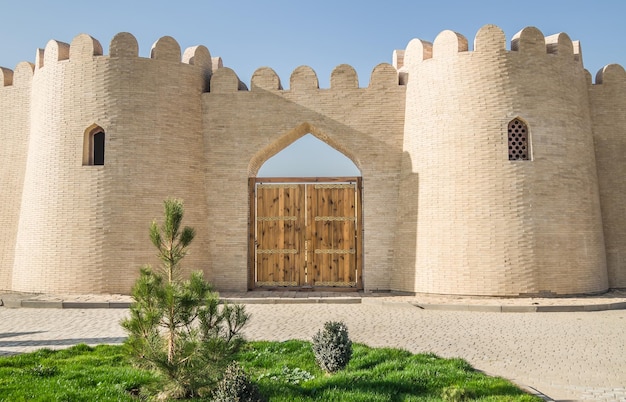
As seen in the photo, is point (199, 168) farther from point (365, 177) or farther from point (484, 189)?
point (484, 189)

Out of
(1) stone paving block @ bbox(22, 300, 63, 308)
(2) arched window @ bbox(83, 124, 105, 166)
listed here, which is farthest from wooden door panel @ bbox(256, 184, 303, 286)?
(1) stone paving block @ bbox(22, 300, 63, 308)

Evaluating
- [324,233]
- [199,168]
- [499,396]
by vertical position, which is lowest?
[499,396]

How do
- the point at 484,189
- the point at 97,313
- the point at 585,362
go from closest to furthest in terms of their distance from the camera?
1. the point at 585,362
2. the point at 97,313
3. the point at 484,189

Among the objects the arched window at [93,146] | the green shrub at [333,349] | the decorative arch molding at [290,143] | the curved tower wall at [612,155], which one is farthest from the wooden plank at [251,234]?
the curved tower wall at [612,155]

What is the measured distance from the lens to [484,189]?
34.9ft

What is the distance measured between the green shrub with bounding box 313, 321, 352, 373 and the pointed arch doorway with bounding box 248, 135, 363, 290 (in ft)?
21.8

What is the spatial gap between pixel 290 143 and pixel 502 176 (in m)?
4.95

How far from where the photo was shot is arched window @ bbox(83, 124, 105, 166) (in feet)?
38.1

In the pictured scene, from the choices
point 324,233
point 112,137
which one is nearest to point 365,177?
point 324,233

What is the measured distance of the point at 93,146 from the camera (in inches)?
472

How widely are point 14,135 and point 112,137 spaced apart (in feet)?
11.4

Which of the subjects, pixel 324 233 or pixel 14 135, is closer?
pixel 324 233

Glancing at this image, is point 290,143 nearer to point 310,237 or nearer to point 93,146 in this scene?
point 310,237

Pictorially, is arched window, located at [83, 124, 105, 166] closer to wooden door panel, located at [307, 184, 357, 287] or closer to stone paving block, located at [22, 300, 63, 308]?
stone paving block, located at [22, 300, 63, 308]
